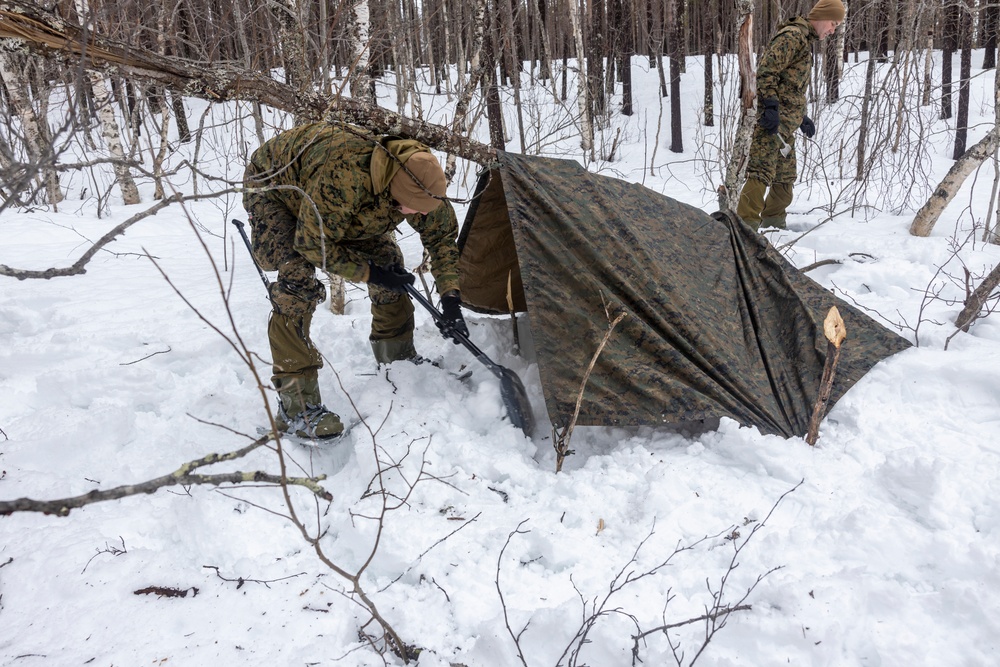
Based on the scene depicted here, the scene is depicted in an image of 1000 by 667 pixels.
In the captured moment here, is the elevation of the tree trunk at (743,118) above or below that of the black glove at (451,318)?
above

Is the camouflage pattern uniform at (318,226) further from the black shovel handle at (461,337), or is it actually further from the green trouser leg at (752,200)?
the green trouser leg at (752,200)

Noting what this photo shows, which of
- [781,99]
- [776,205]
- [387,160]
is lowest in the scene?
[776,205]

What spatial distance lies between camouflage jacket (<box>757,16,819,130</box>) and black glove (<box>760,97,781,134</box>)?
71 mm

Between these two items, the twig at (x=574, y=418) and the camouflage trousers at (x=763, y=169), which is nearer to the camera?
the twig at (x=574, y=418)

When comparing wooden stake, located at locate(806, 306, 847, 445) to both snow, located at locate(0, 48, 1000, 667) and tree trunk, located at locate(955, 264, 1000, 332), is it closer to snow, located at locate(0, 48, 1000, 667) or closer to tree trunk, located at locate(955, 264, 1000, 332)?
snow, located at locate(0, 48, 1000, 667)

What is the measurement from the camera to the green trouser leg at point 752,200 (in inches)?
194

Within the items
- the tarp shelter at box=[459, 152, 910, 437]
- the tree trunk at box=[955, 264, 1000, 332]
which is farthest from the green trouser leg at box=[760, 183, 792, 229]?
the tarp shelter at box=[459, 152, 910, 437]

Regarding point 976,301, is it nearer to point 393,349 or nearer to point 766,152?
point 766,152

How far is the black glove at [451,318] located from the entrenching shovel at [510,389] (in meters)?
0.02

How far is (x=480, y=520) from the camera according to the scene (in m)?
2.33

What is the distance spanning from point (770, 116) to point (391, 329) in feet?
11.2

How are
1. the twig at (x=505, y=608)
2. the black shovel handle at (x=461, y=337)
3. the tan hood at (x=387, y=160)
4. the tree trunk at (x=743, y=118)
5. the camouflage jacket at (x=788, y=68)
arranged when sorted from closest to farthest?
the twig at (x=505, y=608) → the tan hood at (x=387, y=160) → the black shovel handle at (x=461, y=337) → the tree trunk at (x=743, y=118) → the camouflage jacket at (x=788, y=68)

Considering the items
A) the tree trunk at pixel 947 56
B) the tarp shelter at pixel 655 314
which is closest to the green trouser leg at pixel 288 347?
the tarp shelter at pixel 655 314

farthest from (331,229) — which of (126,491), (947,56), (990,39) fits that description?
(990,39)
